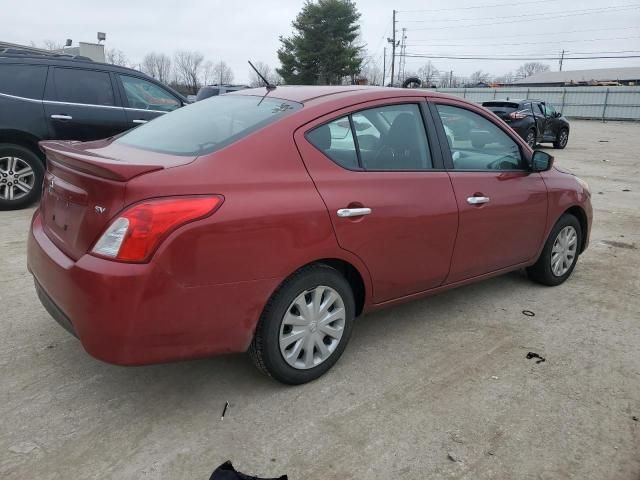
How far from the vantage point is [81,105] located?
22.1 feet

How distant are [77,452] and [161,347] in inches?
22.6

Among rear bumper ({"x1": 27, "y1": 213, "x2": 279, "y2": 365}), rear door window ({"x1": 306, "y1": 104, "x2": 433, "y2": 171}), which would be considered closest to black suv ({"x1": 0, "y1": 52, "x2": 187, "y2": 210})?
rear bumper ({"x1": 27, "y1": 213, "x2": 279, "y2": 365})

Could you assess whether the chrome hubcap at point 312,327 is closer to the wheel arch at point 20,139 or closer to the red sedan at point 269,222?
the red sedan at point 269,222

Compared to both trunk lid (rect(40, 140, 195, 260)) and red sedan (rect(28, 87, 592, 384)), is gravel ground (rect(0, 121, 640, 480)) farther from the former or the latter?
trunk lid (rect(40, 140, 195, 260))

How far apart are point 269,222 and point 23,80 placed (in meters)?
5.36

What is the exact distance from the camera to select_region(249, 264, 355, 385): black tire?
2.64 meters

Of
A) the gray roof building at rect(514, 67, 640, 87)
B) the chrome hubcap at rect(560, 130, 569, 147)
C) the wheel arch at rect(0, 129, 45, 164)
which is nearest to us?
the wheel arch at rect(0, 129, 45, 164)

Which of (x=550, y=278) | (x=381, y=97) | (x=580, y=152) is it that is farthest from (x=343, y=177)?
(x=580, y=152)

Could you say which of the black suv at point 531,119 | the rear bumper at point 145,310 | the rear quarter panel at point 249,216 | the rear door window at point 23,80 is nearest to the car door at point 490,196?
the rear quarter panel at point 249,216

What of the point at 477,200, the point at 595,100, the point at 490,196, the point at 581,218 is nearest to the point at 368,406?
the point at 477,200

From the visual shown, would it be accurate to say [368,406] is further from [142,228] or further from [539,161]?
[539,161]

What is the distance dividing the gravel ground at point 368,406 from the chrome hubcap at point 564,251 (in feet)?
2.12

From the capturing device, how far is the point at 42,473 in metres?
2.20

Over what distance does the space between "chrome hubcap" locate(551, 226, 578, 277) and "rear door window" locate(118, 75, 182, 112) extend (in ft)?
17.8
